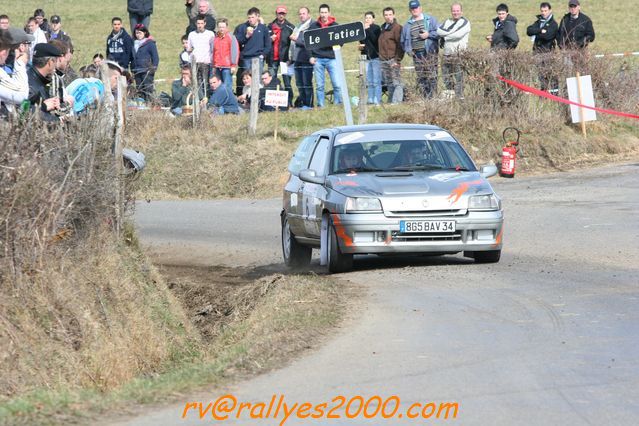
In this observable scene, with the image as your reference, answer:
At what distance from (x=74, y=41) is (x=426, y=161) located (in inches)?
1449

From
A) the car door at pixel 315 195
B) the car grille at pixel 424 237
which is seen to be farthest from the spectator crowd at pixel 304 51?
the car grille at pixel 424 237

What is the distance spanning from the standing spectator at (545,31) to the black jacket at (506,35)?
55cm

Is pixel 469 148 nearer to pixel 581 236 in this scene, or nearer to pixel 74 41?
pixel 581 236

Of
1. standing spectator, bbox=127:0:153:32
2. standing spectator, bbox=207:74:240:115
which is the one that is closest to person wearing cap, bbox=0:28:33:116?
standing spectator, bbox=207:74:240:115

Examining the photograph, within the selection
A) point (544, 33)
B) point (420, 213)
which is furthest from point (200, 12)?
point (420, 213)

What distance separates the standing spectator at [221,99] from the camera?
2688 cm

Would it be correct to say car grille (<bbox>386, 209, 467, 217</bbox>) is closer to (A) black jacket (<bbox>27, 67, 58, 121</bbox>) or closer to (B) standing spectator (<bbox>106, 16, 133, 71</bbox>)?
(A) black jacket (<bbox>27, 67, 58, 121</bbox>)

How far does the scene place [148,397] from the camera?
304 inches

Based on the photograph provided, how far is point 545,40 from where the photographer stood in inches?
1049

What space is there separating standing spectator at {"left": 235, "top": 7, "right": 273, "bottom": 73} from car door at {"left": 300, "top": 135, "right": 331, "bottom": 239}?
1218cm

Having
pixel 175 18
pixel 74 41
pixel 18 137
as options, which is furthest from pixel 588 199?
pixel 175 18

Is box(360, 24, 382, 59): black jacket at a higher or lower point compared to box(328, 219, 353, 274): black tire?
higher

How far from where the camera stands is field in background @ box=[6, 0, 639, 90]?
157 feet

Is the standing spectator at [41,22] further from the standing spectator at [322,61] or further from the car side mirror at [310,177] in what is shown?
the car side mirror at [310,177]
